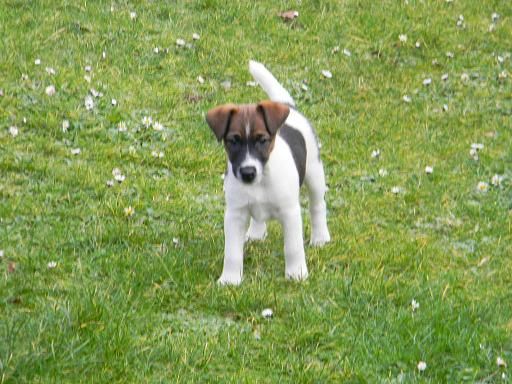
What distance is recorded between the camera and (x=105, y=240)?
7039 mm

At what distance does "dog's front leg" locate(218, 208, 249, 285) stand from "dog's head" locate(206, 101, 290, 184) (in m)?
0.38

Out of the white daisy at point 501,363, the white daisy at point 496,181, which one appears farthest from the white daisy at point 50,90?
the white daisy at point 501,363

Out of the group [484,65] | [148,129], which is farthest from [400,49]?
[148,129]

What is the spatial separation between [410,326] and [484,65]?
617 cm

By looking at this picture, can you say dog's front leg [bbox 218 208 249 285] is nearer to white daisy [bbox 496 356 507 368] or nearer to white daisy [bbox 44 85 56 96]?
white daisy [bbox 496 356 507 368]

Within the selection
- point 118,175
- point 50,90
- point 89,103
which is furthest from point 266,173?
point 50,90

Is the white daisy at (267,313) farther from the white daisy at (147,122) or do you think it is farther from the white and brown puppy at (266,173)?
the white daisy at (147,122)

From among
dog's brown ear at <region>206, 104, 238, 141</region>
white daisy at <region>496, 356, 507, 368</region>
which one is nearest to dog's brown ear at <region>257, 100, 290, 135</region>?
dog's brown ear at <region>206, 104, 238, 141</region>

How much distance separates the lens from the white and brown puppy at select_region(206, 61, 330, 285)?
614 cm

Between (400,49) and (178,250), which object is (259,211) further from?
(400,49)

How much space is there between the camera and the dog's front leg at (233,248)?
648 cm

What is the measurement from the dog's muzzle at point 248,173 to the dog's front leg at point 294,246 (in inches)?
18.5

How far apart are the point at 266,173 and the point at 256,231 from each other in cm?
108

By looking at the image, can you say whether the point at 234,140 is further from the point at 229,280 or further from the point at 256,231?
the point at 256,231
